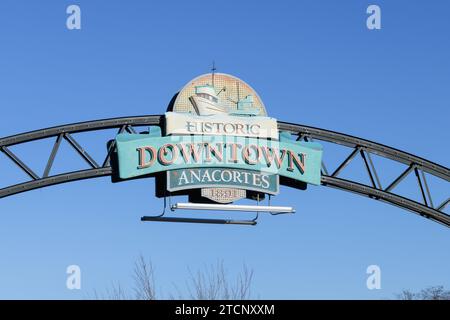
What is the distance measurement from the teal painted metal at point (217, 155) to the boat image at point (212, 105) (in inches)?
24.7

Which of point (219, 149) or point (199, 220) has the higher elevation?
point (219, 149)

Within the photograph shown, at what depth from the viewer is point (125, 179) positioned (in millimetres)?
Answer: 25297

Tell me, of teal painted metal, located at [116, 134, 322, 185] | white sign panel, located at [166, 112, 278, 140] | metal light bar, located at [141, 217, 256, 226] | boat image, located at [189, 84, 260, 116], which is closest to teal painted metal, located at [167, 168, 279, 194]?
teal painted metal, located at [116, 134, 322, 185]

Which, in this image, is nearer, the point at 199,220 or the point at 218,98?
the point at 199,220

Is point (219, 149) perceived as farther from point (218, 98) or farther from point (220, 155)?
point (218, 98)

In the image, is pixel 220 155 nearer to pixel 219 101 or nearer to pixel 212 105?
pixel 212 105

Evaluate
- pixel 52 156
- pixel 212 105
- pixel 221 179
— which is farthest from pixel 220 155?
pixel 52 156

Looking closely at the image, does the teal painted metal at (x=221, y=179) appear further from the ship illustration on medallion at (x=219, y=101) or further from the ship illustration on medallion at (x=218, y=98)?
the ship illustration on medallion at (x=218, y=98)

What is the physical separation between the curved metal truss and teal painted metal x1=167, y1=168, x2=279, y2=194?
1.26 meters

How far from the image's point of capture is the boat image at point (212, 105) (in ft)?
85.7

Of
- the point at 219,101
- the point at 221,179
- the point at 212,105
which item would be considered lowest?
the point at 221,179

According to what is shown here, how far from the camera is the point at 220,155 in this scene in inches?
1023

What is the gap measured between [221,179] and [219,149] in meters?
0.71
